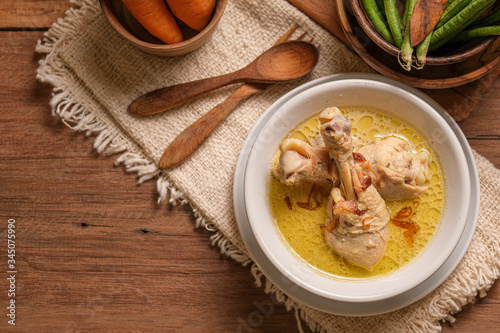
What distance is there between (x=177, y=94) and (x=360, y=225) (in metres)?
0.85

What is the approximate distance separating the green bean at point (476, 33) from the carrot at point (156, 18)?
103 centimetres

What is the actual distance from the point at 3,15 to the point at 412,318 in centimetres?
203

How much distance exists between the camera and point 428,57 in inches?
63.4

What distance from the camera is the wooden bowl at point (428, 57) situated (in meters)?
1.59

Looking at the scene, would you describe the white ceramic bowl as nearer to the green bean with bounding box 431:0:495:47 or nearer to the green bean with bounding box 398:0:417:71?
the green bean with bounding box 398:0:417:71

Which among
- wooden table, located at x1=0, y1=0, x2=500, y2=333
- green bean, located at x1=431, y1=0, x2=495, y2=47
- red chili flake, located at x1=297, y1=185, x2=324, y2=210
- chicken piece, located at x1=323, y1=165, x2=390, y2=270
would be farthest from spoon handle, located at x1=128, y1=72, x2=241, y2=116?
green bean, located at x1=431, y1=0, x2=495, y2=47

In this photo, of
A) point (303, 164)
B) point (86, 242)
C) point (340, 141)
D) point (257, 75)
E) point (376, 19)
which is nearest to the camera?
point (340, 141)

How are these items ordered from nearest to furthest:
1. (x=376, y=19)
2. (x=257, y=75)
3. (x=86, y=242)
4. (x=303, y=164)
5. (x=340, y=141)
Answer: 1. (x=340, y=141)
2. (x=303, y=164)
3. (x=376, y=19)
4. (x=257, y=75)
5. (x=86, y=242)

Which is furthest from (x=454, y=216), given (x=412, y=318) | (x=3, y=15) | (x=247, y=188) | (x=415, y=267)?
(x=3, y=15)

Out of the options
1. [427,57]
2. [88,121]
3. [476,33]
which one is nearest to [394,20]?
[427,57]

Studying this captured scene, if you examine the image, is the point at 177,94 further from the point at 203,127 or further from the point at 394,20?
the point at 394,20

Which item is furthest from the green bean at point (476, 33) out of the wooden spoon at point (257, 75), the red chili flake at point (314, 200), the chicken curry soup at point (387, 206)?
the red chili flake at point (314, 200)

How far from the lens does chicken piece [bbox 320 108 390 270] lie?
1.46 meters

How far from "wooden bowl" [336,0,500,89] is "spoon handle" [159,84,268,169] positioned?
0.40 metres
